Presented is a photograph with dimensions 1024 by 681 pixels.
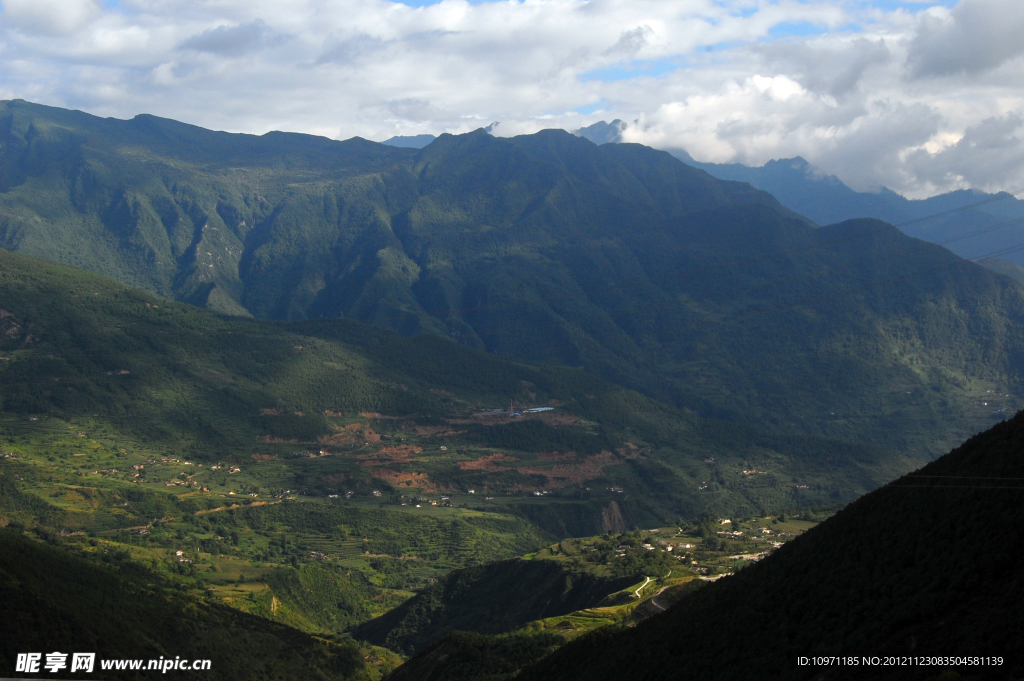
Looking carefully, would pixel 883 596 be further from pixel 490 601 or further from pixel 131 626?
pixel 490 601

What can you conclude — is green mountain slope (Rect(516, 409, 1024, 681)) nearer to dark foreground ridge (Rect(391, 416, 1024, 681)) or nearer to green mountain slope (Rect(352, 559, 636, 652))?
dark foreground ridge (Rect(391, 416, 1024, 681))

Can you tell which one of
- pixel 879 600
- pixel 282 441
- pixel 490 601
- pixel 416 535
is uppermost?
pixel 879 600

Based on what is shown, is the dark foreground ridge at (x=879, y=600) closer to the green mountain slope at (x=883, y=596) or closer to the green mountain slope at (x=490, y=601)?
the green mountain slope at (x=883, y=596)

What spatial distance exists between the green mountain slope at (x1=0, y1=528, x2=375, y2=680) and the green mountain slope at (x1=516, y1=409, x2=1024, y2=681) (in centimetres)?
2800

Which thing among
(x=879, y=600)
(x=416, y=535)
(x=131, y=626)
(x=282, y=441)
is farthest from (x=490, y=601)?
(x=282, y=441)

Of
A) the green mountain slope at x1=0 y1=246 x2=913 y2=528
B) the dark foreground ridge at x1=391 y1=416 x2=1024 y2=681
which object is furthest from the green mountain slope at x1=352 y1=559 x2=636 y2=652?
the green mountain slope at x1=0 y1=246 x2=913 y2=528

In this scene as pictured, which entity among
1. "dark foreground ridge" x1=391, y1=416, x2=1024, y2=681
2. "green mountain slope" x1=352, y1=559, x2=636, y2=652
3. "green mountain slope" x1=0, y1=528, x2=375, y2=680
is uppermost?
"dark foreground ridge" x1=391, y1=416, x2=1024, y2=681

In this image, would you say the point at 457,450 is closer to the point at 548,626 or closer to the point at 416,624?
the point at 416,624

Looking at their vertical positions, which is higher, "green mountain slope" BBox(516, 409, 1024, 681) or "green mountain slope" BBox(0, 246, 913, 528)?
"green mountain slope" BBox(516, 409, 1024, 681)

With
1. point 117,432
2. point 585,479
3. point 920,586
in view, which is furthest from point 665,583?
point 117,432

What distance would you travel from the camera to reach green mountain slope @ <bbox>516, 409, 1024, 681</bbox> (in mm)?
43906

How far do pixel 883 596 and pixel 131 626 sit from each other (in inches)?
2009

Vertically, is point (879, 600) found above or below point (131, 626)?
above

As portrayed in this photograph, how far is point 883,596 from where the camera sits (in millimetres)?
49125
